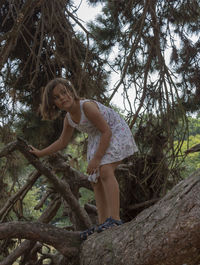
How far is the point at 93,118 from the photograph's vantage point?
217 cm

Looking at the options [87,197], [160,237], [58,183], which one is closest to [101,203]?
[58,183]

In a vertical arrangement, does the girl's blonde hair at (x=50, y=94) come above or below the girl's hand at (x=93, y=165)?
above

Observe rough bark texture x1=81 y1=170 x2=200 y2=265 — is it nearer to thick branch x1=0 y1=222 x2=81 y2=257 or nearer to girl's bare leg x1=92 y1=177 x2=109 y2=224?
thick branch x1=0 y1=222 x2=81 y2=257

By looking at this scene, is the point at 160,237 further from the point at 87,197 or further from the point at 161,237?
the point at 87,197

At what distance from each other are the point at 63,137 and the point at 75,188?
128cm

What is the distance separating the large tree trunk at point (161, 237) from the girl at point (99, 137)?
14.9 inches

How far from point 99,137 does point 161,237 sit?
42.7 inches

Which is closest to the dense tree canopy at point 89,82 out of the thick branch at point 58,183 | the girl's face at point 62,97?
the thick branch at point 58,183

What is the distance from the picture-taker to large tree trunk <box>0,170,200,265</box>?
123 cm

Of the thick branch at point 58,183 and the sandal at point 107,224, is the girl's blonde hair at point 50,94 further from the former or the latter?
the sandal at point 107,224

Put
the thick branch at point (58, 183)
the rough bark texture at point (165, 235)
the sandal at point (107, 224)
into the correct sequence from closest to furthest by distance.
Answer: the rough bark texture at point (165, 235) < the sandal at point (107, 224) < the thick branch at point (58, 183)

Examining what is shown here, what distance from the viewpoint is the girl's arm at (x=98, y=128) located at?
6.84ft

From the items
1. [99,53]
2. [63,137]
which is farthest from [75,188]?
[99,53]

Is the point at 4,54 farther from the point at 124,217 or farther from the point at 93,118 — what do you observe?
the point at 124,217
